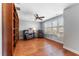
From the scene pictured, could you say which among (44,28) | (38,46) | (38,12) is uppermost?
(38,12)

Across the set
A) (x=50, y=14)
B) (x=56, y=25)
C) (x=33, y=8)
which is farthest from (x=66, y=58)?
(x=33, y=8)

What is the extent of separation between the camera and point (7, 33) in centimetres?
146

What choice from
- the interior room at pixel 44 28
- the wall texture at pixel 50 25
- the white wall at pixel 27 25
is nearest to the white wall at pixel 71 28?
the interior room at pixel 44 28

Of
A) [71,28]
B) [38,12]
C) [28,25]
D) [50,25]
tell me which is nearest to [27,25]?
[28,25]

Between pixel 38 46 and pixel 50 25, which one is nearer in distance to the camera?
Answer: pixel 50 25

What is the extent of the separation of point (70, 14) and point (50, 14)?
67cm

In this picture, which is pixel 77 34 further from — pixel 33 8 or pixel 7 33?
pixel 7 33

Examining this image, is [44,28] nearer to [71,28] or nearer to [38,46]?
[38,46]

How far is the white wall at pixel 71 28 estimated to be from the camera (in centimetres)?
229

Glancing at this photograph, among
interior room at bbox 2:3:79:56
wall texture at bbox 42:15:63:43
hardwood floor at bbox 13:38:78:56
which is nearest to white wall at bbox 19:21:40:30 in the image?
interior room at bbox 2:3:79:56

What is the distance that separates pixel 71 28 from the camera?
250 centimetres

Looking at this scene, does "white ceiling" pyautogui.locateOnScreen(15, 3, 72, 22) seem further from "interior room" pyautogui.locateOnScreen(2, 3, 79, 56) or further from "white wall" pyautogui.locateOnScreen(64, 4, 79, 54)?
"white wall" pyautogui.locateOnScreen(64, 4, 79, 54)

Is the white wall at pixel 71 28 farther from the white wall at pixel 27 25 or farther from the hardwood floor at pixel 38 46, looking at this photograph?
the white wall at pixel 27 25

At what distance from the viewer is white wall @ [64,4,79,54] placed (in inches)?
90.2
